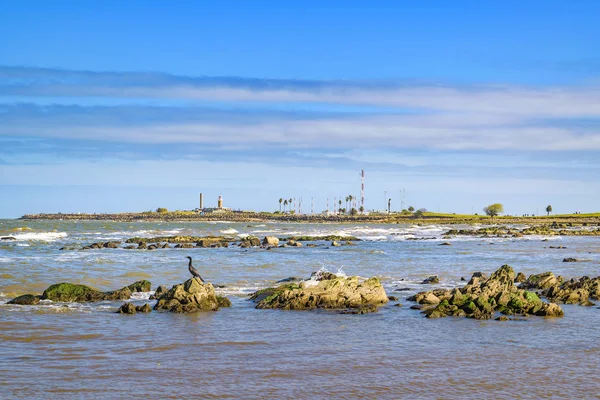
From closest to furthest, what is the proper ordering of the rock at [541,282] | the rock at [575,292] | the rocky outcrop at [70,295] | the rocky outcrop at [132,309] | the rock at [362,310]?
the rocky outcrop at [132,309] → the rock at [362,310] → the rocky outcrop at [70,295] → the rock at [575,292] → the rock at [541,282]

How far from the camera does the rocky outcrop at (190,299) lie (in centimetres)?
2225

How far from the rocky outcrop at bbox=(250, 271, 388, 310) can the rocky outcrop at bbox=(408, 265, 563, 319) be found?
5.54 feet

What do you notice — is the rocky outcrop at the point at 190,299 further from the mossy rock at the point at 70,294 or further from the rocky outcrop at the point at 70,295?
the mossy rock at the point at 70,294

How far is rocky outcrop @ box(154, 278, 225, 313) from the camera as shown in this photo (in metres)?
22.2

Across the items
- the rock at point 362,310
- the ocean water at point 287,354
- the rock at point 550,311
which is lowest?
the ocean water at point 287,354

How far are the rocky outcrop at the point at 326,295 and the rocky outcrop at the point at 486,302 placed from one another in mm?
1687

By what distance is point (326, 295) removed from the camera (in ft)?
77.8

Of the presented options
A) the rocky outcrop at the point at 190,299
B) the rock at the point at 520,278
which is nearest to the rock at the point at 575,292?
the rock at the point at 520,278

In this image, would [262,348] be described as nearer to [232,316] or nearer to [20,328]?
[232,316]

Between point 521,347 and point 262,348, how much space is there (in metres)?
6.23

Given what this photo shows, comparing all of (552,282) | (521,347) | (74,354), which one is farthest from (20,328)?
(552,282)

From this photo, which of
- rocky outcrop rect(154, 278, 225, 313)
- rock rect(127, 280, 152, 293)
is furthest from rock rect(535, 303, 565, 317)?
rock rect(127, 280, 152, 293)

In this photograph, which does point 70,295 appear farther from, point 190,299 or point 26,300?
point 190,299

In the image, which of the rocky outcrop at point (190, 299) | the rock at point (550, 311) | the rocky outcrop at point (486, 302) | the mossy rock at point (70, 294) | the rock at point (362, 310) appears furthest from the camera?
the mossy rock at point (70, 294)
